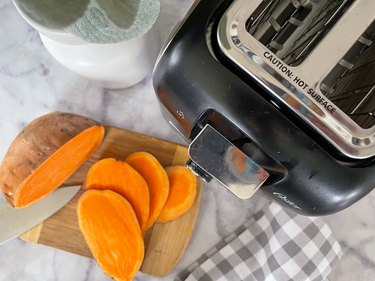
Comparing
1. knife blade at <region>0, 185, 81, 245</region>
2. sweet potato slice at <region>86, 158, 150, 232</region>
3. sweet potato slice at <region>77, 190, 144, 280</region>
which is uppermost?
sweet potato slice at <region>86, 158, 150, 232</region>

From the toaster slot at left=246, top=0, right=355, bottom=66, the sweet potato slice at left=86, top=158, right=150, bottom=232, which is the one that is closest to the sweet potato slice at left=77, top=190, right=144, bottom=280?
the sweet potato slice at left=86, top=158, right=150, bottom=232

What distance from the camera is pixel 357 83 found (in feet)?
1.66

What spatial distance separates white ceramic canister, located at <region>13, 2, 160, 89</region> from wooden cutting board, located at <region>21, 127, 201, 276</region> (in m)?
0.09

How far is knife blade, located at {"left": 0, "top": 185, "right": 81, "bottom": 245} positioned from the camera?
758 mm

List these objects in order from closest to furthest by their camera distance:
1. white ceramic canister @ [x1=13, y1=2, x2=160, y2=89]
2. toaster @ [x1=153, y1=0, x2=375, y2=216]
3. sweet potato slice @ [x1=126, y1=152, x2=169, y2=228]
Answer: toaster @ [x1=153, y1=0, x2=375, y2=216] → white ceramic canister @ [x1=13, y1=2, x2=160, y2=89] → sweet potato slice @ [x1=126, y1=152, x2=169, y2=228]

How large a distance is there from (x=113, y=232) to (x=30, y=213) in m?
0.13

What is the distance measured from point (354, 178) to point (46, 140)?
1.39 ft

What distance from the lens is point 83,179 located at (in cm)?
78

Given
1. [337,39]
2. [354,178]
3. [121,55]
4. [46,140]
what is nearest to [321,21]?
[337,39]

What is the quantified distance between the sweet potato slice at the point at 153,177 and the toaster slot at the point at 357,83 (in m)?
0.30

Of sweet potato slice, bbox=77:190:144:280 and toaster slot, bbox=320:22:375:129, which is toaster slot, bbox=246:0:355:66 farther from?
sweet potato slice, bbox=77:190:144:280

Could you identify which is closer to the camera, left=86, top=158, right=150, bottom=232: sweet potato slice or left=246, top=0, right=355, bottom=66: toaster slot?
left=246, top=0, right=355, bottom=66: toaster slot

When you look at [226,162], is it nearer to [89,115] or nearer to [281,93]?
[281,93]

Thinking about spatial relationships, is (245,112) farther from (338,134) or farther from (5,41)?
(5,41)
